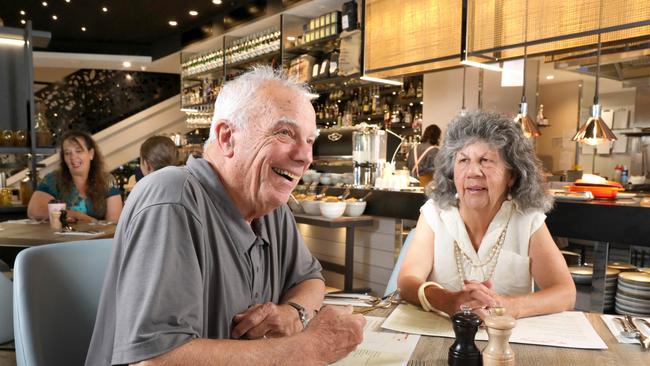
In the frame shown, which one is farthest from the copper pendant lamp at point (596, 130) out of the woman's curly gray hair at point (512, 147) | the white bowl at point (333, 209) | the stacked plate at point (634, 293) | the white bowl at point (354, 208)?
the woman's curly gray hair at point (512, 147)

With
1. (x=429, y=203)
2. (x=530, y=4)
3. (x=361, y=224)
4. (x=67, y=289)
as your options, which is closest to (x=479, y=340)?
(x=429, y=203)

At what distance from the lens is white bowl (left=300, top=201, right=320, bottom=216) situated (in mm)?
3863

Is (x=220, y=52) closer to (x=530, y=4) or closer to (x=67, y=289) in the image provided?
(x=530, y=4)

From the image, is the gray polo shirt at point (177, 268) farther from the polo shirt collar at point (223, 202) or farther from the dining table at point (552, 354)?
the dining table at point (552, 354)

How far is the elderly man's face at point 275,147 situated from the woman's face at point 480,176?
91 centimetres

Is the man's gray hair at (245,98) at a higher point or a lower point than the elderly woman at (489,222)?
higher

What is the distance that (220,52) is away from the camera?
9008 millimetres

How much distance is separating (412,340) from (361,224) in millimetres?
2461

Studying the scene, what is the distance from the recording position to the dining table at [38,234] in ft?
9.53

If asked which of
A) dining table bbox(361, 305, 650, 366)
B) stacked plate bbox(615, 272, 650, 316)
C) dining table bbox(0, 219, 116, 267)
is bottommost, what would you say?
stacked plate bbox(615, 272, 650, 316)

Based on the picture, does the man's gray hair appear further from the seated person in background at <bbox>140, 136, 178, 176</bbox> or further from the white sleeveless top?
the seated person in background at <bbox>140, 136, 178, 176</bbox>

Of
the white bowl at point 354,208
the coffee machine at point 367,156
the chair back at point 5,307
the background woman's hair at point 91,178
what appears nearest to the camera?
the chair back at point 5,307

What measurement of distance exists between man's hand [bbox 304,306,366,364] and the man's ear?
0.44m

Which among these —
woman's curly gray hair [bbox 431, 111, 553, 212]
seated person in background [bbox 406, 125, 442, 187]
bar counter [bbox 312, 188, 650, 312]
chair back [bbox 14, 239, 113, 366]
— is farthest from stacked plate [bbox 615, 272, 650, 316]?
seated person in background [bbox 406, 125, 442, 187]
